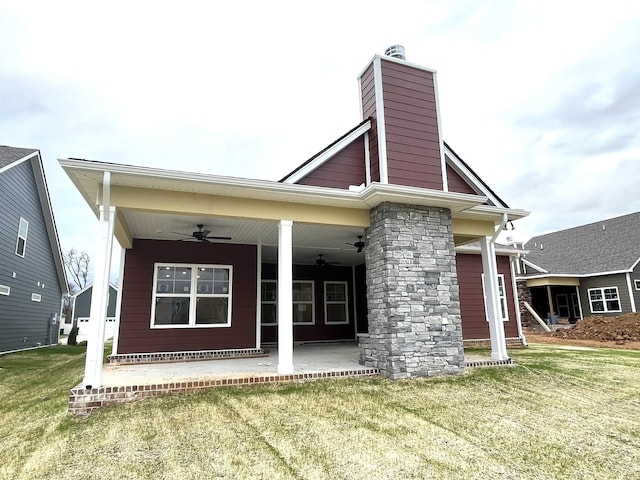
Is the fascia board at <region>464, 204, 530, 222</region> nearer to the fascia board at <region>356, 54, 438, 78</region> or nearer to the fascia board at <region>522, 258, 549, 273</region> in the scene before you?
the fascia board at <region>356, 54, 438, 78</region>

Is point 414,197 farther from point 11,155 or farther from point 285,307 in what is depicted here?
point 11,155

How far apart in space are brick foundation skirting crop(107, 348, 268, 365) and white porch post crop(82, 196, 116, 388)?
10.4 feet

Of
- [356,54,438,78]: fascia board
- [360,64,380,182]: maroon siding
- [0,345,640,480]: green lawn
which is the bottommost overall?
[0,345,640,480]: green lawn

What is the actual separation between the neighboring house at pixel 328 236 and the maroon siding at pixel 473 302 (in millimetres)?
65

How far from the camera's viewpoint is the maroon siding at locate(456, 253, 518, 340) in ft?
34.2

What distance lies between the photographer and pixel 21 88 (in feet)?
46.9

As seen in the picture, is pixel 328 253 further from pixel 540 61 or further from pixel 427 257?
pixel 540 61

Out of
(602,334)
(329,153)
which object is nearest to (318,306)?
(329,153)

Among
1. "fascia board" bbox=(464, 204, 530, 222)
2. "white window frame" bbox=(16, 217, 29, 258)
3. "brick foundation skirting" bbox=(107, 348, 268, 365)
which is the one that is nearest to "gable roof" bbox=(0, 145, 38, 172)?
"white window frame" bbox=(16, 217, 29, 258)

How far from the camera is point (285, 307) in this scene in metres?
5.83

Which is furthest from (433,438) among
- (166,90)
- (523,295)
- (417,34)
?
(523,295)

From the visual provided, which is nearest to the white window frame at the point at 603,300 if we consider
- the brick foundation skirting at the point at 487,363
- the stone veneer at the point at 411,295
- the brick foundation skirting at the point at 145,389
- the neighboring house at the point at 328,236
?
the neighboring house at the point at 328,236

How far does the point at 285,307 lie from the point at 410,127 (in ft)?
13.4

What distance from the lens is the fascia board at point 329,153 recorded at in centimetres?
717
